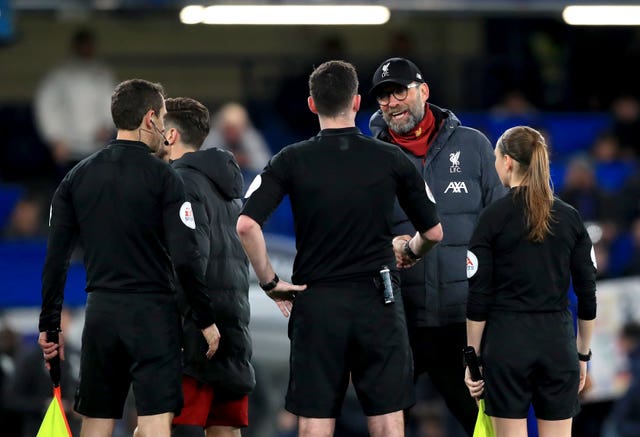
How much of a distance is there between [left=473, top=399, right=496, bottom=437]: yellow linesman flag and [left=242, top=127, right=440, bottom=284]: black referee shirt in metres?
0.86

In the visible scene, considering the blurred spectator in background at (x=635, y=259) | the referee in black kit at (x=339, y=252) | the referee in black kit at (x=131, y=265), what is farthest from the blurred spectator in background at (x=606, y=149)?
the referee in black kit at (x=131, y=265)

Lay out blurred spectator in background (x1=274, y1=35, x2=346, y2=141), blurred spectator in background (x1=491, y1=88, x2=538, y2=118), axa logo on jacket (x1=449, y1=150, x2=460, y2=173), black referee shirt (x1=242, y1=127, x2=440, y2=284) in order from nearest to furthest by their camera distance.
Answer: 1. black referee shirt (x1=242, y1=127, x2=440, y2=284)
2. axa logo on jacket (x1=449, y1=150, x2=460, y2=173)
3. blurred spectator in background (x1=491, y1=88, x2=538, y2=118)
4. blurred spectator in background (x1=274, y1=35, x2=346, y2=141)

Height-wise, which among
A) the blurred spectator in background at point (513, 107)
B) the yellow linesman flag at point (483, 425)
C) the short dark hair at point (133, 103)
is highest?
the blurred spectator in background at point (513, 107)

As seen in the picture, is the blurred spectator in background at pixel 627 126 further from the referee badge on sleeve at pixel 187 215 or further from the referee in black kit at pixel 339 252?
the referee badge on sleeve at pixel 187 215

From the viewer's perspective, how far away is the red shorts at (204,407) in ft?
22.8

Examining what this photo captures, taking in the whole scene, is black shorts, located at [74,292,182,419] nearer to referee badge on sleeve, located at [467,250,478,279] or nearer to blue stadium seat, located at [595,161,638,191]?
referee badge on sleeve, located at [467,250,478,279]

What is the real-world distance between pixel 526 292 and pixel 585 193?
7.32 m

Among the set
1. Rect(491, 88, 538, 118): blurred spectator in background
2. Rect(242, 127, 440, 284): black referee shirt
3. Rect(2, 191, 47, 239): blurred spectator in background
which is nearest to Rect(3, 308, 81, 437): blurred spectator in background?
Rect(2, 191, 47, 239): blurred spectator in background

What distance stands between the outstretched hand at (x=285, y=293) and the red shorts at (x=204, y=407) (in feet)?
2.05

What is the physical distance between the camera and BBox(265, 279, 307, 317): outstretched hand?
255 inches

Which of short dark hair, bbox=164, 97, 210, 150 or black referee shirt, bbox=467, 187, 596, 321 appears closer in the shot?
black referee shirt, bbox=467, 187, 596, 321

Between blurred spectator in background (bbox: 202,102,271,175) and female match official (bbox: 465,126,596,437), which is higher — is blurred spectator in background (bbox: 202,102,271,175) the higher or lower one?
the higher one

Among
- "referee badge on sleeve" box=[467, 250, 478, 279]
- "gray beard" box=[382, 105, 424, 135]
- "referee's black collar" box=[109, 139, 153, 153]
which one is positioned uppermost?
"gray beard" box=[382, 105, 424, 135]

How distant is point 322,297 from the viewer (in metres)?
6.45
